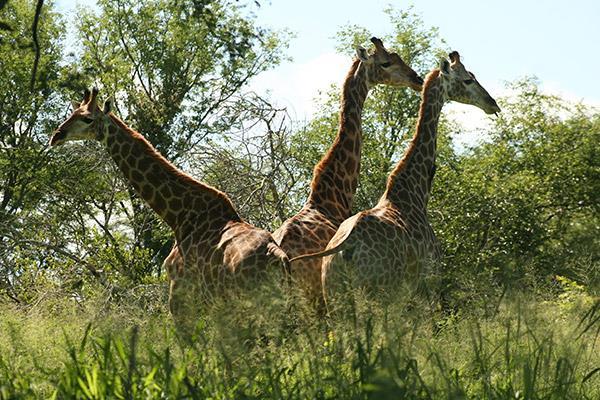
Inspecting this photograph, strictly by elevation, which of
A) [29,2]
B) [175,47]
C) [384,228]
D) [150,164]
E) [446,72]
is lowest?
[384,228]

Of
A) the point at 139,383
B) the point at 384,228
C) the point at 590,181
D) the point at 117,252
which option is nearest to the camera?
the point at 139,383

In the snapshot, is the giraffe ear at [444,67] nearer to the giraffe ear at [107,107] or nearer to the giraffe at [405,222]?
the giraffe at [405,222]

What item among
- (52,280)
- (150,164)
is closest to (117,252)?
(52,280)

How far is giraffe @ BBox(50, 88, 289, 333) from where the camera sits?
8.23m

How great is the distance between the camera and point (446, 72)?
10977 mm

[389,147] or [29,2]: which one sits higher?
[29,2]

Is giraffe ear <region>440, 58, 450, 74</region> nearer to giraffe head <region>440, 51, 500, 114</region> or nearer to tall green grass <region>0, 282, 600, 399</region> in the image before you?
giraffe head <region>440, 51, 500, 114</region>

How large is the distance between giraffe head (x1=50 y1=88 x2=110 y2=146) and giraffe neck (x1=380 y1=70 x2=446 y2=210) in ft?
8.07

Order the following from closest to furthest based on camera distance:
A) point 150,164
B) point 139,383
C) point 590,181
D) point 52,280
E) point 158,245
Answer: point 139,383 < point 150,164 < point 52,280 < point 590,181 < point 158,245

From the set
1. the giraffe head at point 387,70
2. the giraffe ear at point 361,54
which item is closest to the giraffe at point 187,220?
the giraffe ear at point 361,54

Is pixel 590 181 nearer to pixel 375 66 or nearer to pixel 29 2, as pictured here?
pixel 375 66

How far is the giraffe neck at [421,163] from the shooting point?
9695mm

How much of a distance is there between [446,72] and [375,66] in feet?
2.39

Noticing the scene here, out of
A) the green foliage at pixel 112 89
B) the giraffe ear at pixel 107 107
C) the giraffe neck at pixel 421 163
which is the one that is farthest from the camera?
the green foliage at pixel 112 89
